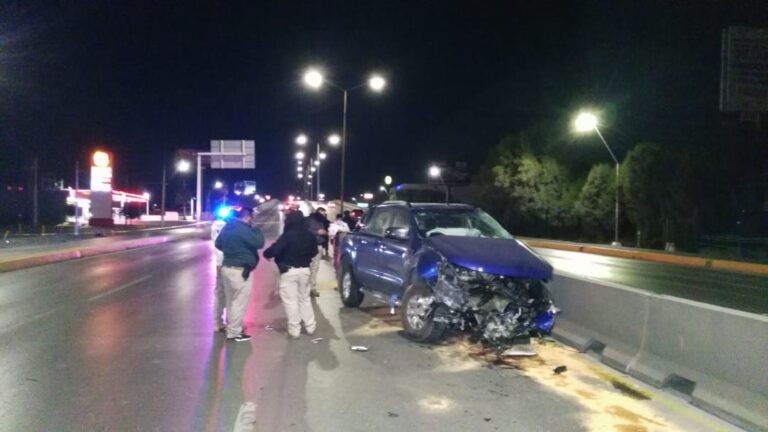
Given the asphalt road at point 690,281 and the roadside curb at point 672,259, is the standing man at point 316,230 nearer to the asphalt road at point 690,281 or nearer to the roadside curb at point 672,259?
the asphalt road at point 690,281

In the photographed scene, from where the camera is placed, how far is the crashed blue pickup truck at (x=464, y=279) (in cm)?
870

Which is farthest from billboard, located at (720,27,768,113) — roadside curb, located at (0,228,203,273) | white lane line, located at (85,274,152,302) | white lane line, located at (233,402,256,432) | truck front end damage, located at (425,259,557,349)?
roadside curb, located at (0,228,203,273)

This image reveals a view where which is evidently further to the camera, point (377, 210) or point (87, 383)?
point (377, 210)

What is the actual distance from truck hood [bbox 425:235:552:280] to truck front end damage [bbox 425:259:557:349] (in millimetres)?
143

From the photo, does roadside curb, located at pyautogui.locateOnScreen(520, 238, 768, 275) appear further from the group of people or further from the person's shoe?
the person's shoe

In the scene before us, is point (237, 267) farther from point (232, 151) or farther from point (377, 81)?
point (232, 151)

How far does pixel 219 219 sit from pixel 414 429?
6076mm

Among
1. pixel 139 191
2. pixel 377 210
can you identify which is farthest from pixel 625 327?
pixel 139 191

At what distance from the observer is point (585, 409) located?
6.36 meters

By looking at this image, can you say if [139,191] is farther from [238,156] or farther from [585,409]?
[585,409]

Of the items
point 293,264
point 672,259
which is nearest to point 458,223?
point 293,264

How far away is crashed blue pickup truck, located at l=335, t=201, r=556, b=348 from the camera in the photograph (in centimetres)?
870

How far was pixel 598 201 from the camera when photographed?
4631 centimetres

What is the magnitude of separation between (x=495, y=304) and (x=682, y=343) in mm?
2427
